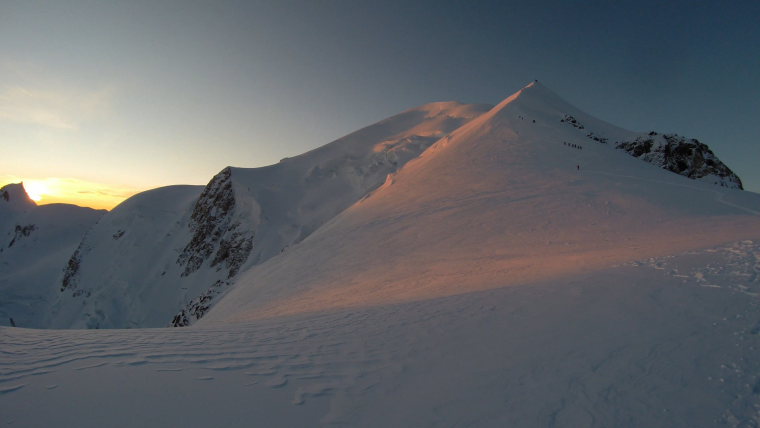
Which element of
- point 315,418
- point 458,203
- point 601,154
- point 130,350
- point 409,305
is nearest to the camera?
point 315,418

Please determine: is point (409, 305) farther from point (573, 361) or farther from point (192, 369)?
point (192, 369)

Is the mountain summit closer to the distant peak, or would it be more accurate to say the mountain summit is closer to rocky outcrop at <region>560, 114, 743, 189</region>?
rocky outcrop at <region>560, 114, 743, 189</region>

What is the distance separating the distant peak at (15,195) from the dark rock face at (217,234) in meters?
62.3

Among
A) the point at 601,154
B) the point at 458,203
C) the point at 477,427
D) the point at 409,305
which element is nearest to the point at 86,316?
the point at 458,203

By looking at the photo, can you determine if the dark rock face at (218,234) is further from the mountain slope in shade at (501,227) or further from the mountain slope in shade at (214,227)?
the mountain slope in shade at (501,227)

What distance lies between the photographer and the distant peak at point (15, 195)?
72688 millimetres

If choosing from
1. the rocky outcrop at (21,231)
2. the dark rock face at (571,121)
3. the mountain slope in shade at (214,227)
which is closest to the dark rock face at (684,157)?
the dark rock face at (571,121)

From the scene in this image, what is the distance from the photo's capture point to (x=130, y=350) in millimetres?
4633

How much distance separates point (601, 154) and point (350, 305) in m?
19.4

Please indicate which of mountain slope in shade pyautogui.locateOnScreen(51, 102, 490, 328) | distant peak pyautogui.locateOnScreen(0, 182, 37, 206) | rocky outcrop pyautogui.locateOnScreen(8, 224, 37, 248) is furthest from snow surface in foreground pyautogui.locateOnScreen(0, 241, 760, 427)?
distant peak pyautogui.locateOnScreen(0, 182, 37, 206)

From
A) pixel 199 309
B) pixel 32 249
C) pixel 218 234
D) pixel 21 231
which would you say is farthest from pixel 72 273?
pixel 21 231

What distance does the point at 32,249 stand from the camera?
61.0m

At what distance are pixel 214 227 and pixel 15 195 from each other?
71.6 meters

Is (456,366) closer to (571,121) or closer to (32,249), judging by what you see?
(571,121)
